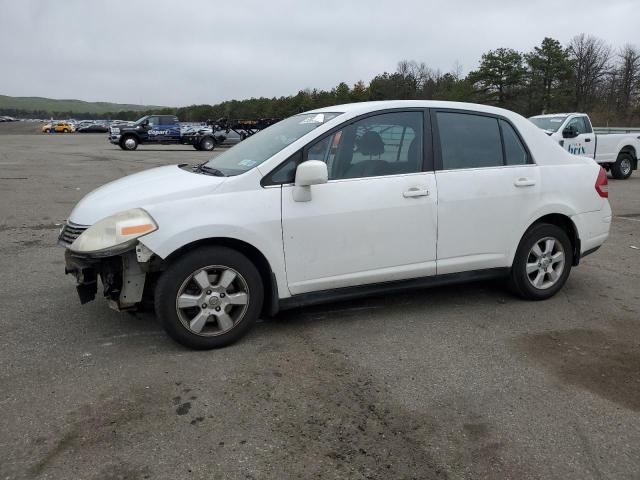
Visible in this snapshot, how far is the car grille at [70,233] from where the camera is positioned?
3794 millimetres

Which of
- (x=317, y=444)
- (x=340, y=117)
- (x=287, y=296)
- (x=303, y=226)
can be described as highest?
(x=340, y=117)

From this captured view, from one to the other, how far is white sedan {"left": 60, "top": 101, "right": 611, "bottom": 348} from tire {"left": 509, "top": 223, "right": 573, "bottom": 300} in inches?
0.5

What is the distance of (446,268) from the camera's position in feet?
14.7

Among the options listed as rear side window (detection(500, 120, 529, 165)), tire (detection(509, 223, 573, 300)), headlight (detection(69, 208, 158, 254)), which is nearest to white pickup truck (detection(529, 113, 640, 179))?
tire (detection(509, 223, 573, 300))

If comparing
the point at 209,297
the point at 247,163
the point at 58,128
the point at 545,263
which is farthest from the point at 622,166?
the point at 58,128

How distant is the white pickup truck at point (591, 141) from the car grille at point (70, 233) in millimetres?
13416

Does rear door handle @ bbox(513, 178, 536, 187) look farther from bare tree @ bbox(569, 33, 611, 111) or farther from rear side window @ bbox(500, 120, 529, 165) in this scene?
bare tree @ bbox(569, 33, 611, 111)

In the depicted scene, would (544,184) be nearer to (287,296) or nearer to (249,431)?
(287,296)

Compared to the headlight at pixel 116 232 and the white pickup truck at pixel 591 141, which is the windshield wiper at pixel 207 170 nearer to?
the headlight at pixel 116 232

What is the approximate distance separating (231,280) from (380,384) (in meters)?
1.23

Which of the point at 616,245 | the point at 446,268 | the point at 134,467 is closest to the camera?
the point at 134,467

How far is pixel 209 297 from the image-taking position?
374 centimetres

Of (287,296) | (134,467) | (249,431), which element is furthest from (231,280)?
(134,467)

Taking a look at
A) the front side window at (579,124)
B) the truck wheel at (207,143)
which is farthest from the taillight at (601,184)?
the truck wheel at (207,143)
